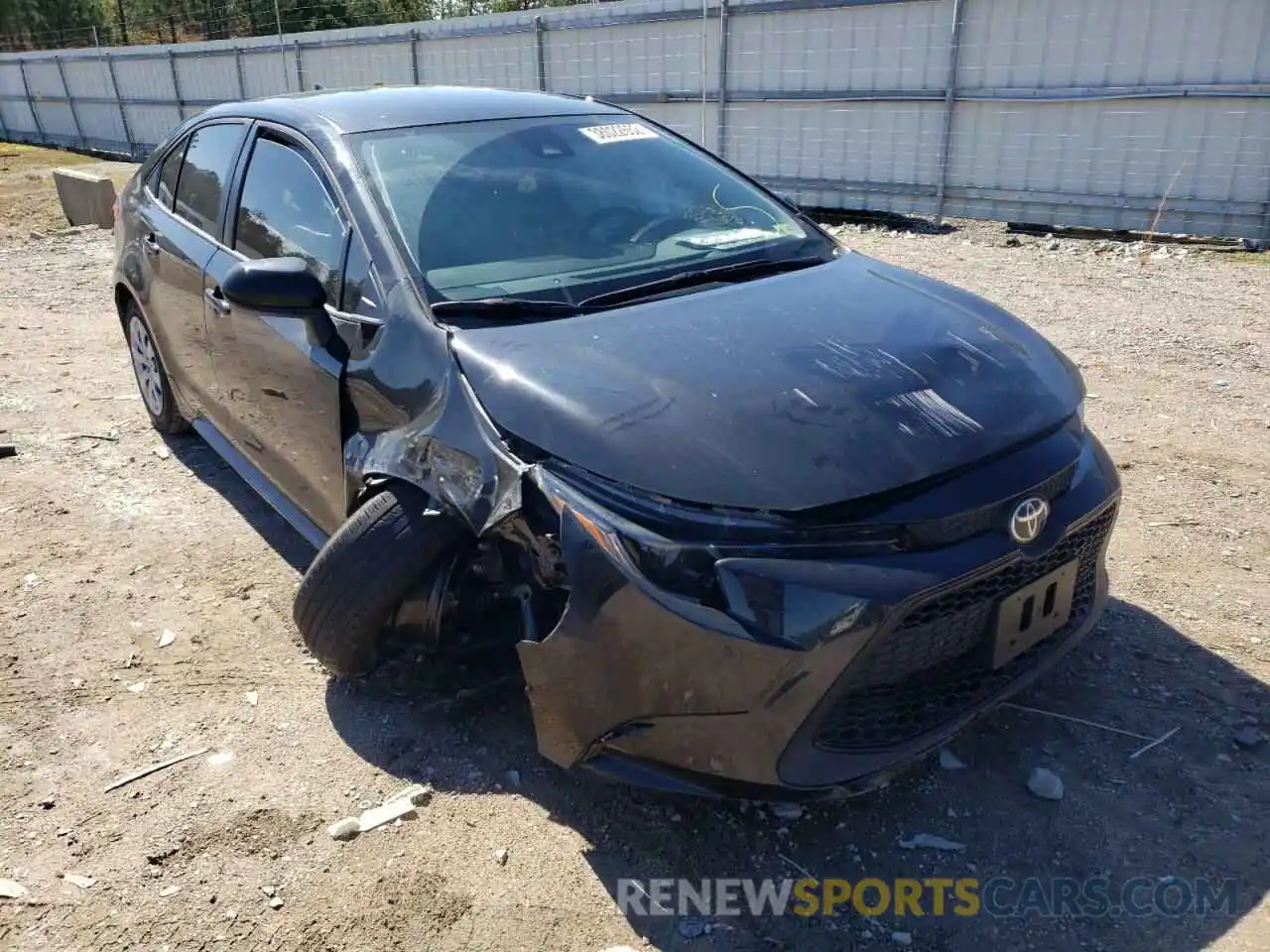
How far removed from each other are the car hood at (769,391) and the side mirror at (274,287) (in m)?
0.59

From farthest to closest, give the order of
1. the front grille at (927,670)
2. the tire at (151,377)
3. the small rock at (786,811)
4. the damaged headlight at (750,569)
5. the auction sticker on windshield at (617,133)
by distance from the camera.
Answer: the tire at (151,377)
the auction sticker on windshield at (617,133)
the small rock at (786,811)
the front grille at (927,670)
the damaged headlight at (750,569)

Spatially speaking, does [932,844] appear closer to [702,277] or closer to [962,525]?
[962,525]

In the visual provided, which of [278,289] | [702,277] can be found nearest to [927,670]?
[702,277]

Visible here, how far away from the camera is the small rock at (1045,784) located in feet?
8.27

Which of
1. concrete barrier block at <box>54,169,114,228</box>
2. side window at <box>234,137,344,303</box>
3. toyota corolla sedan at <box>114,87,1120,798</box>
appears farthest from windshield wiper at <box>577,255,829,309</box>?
concrete barrier block at <box>54,169,114,228</box>

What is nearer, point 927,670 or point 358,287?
point 927,670

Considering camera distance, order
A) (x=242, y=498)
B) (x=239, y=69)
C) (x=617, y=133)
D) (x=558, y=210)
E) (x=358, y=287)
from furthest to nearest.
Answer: (x=239, y=69) < (x=242, y=498) < (x=617, y=133) < (x=558, y=210) < (x=358, y=287)

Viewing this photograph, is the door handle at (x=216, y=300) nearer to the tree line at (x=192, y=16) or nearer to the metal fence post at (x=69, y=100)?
the tree line at (x=192, y=16)

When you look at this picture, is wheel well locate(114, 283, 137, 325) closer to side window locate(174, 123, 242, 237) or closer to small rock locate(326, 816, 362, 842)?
side window locate(174, 123, 242, 237)

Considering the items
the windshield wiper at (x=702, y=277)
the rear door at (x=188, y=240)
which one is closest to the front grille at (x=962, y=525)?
the windshield wiper at (x=702, y=277)

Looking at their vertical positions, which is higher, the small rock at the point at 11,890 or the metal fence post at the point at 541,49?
the metal fence post at the point at 541,49

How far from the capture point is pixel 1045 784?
2.54 meters

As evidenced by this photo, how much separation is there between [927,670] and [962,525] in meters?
0.35

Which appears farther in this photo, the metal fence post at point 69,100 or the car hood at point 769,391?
the metal fence post at point 69,100
